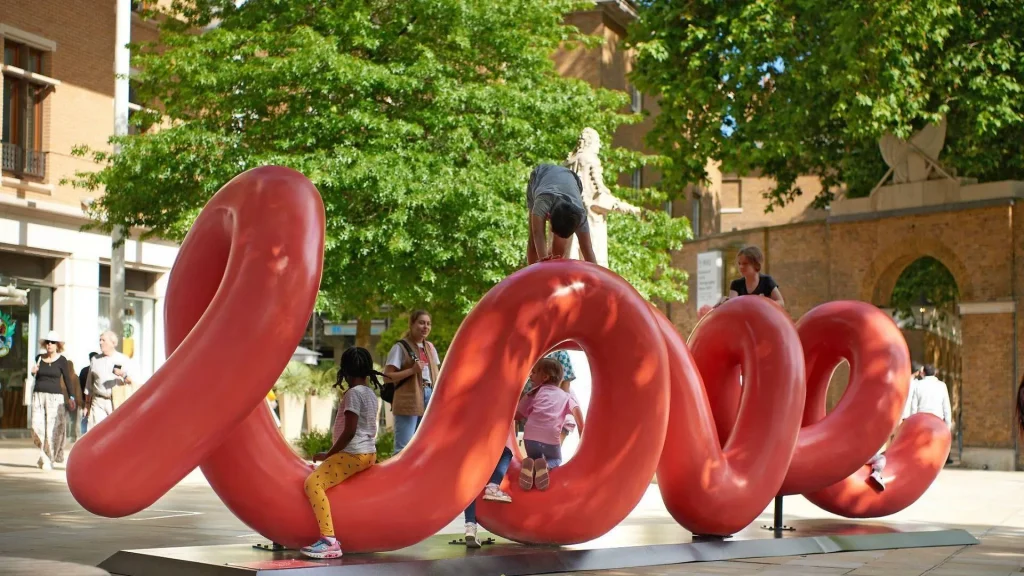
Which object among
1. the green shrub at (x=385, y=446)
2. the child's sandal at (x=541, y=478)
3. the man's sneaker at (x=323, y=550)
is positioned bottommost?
the green shrub at (x=385, y=446)

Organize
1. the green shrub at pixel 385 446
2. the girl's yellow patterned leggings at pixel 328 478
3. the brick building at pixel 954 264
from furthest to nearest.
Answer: the brick building at pixel 954 264, the green shrub at pixel 385 446, the girl's yellow patterned leggings at pixel 328 478

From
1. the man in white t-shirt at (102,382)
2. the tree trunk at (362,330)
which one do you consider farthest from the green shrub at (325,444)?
the tree trunk at (362,330)

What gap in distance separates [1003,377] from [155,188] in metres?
17.0

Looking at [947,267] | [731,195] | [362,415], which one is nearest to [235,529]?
[362,415]

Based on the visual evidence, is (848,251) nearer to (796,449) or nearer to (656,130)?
(656,130)

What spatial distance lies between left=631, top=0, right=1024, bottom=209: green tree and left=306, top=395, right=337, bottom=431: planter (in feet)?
29.1

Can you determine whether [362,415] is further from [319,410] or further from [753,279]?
[319,410]

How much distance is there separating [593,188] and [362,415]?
7111 millimetres

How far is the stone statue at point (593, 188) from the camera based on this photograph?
1508 centimetres

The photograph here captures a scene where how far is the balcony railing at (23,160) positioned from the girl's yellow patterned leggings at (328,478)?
20574 millimetres

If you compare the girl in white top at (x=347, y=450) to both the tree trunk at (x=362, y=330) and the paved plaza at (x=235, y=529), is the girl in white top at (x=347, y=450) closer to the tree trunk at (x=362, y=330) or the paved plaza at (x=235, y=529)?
the paved plaza at (x=235, y=529)

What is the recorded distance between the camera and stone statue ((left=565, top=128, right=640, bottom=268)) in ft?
49.5

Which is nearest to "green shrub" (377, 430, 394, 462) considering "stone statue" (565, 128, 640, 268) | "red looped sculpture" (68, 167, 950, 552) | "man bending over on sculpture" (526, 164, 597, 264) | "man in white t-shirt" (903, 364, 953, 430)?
"stone statue" (565, 128, 640, 268)

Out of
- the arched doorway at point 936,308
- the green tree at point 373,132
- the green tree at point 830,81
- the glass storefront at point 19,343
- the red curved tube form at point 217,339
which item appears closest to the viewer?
the red curved tube form at point 217,339
